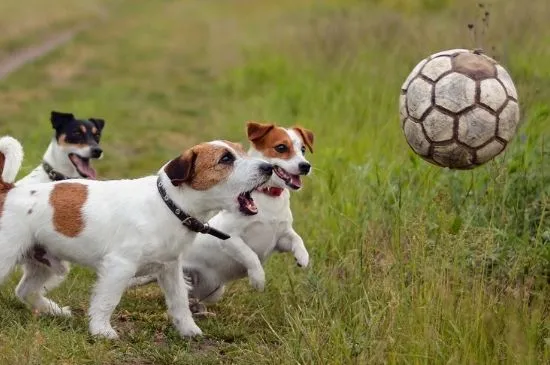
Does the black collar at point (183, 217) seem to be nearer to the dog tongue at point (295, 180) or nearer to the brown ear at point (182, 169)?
the brown ear at point (182, 169)

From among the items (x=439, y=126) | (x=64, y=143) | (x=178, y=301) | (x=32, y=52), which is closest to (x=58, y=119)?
(x=64, y=143)

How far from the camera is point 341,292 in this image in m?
5.79

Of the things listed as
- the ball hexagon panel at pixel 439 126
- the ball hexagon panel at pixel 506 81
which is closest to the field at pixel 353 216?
the ball hexagon panel at pixel 439 126

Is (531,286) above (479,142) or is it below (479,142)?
below

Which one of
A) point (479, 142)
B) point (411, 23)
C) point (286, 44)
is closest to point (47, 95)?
point (286, 44)

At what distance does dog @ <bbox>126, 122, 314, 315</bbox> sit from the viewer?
640cm

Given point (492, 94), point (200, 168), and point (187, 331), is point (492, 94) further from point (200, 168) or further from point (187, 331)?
point (187, 331)

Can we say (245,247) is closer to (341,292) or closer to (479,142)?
(341,292)

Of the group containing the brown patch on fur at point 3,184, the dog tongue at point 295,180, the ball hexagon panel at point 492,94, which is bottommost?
the dog tongue at point 295,180

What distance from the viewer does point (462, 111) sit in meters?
5.50

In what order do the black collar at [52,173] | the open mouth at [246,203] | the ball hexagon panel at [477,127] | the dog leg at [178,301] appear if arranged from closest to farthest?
1. the ball hexagon panel at [477,127]
2. the open mouth at [246,203]
3. the dog leg at [178,301]
4. the black collar at [52,173]

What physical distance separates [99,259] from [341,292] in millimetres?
1377

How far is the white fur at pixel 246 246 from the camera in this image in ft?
20.9

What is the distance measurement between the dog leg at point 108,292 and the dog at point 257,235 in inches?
27.1
